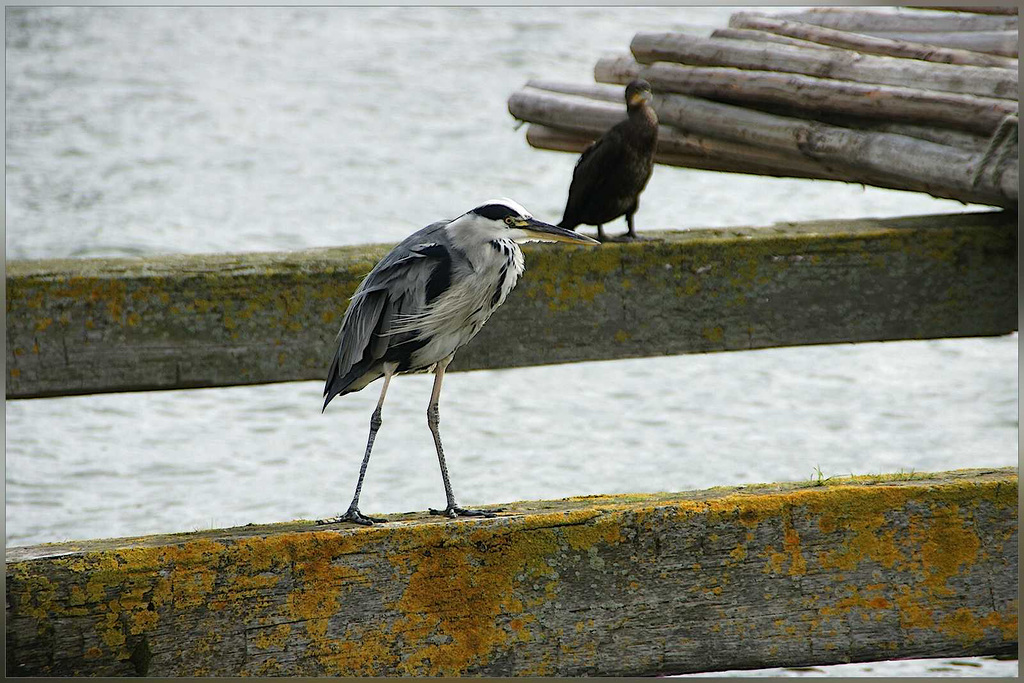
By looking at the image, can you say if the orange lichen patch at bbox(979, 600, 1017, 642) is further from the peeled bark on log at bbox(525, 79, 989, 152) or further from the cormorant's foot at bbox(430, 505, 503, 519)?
the peeled bark on log at bbox(525, 79, 989, 152)

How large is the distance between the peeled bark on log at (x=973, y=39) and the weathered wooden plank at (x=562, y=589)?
334 cm

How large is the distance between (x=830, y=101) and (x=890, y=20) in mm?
1684

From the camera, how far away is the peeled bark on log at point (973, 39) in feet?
17.3

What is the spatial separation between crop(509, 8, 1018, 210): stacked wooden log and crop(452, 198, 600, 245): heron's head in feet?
6.37

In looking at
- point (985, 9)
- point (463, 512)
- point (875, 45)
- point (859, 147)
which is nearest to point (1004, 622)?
point (463, 512)

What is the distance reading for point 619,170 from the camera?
14.9 feet

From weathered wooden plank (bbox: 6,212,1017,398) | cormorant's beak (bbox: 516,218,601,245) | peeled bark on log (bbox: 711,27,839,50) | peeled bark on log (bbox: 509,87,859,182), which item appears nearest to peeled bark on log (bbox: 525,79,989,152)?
peeled bark on log (bbox: 509,87,859,182)

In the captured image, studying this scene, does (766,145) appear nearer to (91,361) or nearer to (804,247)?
(804,247)

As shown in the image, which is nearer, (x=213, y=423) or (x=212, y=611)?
(x=212, y=611)

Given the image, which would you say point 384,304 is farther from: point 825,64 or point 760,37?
point 760,37

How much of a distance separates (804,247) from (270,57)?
8.61m

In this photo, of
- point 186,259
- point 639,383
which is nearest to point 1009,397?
point 639,383

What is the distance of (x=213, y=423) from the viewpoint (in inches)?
237

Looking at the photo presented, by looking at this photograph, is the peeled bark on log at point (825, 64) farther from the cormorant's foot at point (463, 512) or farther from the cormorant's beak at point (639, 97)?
the cormorant's foot at point (463, 512)
